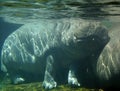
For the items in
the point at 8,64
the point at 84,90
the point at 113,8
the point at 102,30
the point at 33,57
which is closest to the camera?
the point at 84,90

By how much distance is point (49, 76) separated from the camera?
50.9ft

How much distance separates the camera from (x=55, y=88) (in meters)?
14.4

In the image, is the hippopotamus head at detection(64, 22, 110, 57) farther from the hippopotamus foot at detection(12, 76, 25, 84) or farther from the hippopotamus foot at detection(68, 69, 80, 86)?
the hippopotamus foot at detection(12, 76, 25, 84)

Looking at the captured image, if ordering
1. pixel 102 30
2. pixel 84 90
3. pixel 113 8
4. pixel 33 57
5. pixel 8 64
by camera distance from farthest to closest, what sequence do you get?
1. pixel 8 64
2. pixel 33 57
3. pixel 113 8
4. pixel 102 30
5. pixel 84 90

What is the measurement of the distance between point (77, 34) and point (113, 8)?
3552mm

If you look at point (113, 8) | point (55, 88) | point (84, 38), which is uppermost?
point (113, 8)

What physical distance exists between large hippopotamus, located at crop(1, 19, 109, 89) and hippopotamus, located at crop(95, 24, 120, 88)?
1.75 feet

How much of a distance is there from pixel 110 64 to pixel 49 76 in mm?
4442

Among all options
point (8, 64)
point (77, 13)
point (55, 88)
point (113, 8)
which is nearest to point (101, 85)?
point (55, 88)

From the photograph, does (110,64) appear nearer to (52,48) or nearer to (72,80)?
(72,80)

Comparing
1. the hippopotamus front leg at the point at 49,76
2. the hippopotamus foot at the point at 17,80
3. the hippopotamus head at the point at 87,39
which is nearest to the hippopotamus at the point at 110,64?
the hippopotamus head at the point at 87,39

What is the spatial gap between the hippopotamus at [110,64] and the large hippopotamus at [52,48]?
535 mm

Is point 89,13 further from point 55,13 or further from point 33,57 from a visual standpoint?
point 33,57

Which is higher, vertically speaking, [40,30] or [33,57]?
[40,30]
